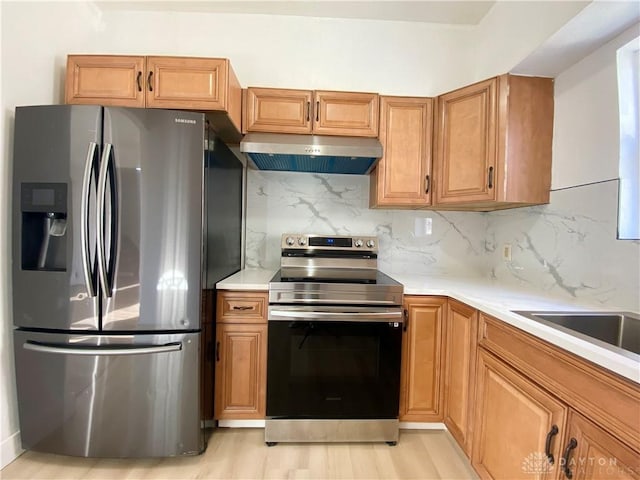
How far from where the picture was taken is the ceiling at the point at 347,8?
6.72ft

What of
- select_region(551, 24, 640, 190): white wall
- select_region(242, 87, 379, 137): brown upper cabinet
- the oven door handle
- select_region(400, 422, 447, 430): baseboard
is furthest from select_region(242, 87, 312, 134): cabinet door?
select_region(400, 422, 447, 430): baseboard

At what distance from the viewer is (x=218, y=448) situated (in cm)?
164

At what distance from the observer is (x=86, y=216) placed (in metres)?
1.37

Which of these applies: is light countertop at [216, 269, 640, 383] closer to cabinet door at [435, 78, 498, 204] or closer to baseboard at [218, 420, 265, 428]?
cabinet door at [435, 78, 498, 204]

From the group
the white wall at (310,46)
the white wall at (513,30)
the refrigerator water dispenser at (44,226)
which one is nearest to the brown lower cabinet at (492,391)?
the refrigerator water dispenser at (44,226)

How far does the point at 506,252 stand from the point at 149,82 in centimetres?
244

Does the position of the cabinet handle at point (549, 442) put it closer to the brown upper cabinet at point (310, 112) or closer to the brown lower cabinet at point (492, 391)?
the brown lower cabinet at point (492, 391)

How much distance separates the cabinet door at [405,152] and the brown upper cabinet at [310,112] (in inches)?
4.3

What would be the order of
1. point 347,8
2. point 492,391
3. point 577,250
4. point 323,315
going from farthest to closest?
point 347,8, point 323,315, point 577,250, point 492,391

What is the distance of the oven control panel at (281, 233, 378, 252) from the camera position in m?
2.13

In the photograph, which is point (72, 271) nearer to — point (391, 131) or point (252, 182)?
point (252, 182)

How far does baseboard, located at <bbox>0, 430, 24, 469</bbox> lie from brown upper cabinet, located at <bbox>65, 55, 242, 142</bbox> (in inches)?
68.5

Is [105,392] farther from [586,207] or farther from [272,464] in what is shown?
[586,207]

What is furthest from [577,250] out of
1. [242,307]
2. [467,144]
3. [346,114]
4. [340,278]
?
[242,307]
